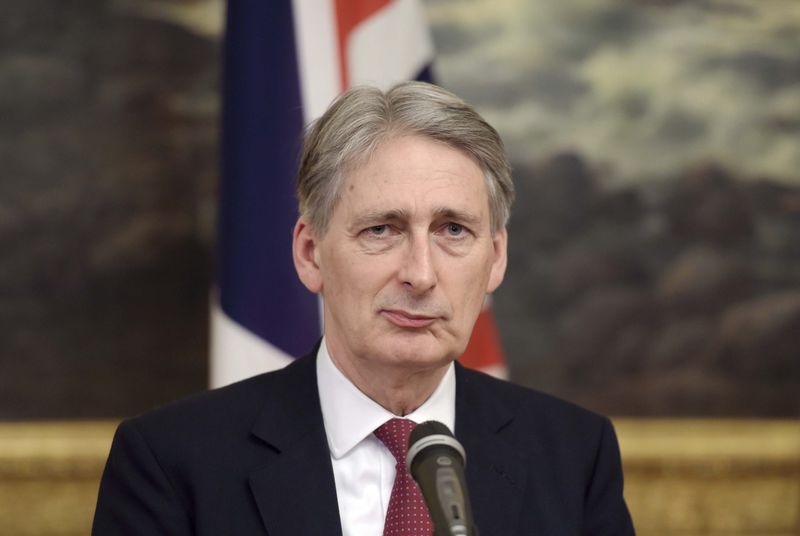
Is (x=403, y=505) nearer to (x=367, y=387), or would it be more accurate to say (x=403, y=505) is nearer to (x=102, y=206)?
(x=367, y=387)

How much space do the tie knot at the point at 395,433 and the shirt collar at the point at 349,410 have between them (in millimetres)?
16

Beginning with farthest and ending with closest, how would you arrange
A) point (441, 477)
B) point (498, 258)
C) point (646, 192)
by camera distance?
1. point (646, 192)
2. point (498, 258)
3. point (441, 477)

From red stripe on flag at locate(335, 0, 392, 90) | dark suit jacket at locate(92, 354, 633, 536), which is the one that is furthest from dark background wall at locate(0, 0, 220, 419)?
dark suit jacket at locate(92, 354, 633, 536)

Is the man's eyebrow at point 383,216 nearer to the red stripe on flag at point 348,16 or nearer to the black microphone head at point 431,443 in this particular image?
the black microphone head at point 431,443

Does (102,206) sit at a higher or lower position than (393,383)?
higher

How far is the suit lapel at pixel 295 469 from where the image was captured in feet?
7.99

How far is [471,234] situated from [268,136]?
5.56 feet

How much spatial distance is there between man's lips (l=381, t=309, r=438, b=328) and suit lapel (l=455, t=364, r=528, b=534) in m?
0.41

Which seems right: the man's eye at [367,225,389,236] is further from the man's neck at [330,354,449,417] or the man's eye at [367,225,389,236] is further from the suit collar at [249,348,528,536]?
the suit collar at [249,348,528,536]

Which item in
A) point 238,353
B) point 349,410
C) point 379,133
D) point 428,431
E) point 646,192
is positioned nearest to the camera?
point 428,431

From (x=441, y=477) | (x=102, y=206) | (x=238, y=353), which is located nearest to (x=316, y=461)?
(x=441, y=477)

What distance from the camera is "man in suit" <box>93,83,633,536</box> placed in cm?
242

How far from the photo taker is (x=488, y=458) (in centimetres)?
267

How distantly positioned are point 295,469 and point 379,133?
0.79 metres
